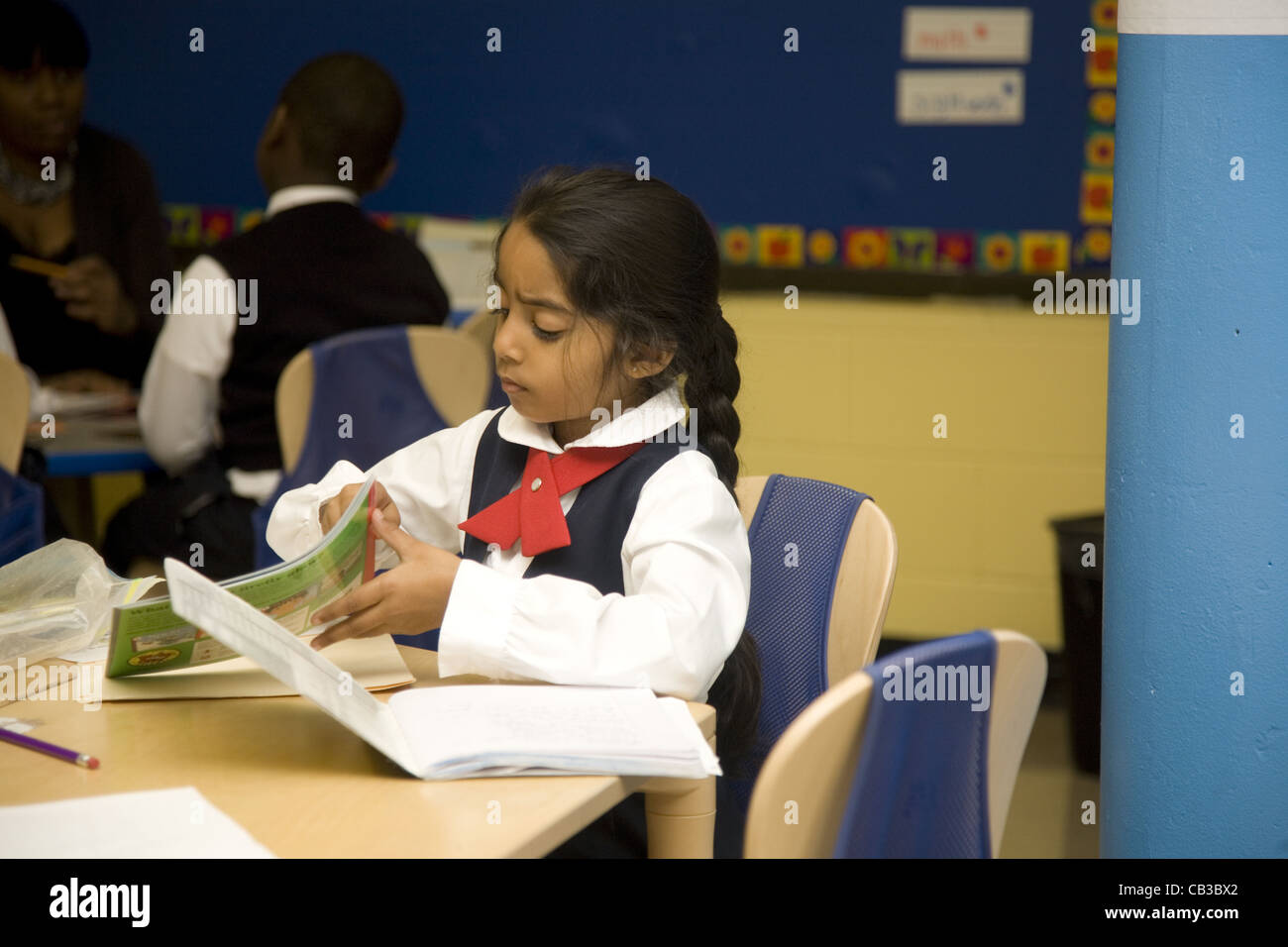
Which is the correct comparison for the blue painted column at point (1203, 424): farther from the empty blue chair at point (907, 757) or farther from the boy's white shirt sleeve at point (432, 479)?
the boy's white shirt sleeve at point (432, 479)

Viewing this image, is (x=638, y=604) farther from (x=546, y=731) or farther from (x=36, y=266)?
(x=36, y=266)

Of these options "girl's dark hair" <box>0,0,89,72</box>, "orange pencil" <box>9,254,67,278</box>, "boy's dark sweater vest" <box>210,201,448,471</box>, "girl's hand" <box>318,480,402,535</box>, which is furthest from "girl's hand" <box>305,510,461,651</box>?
"girl's dark hair" <box>0,0,89,72</box>

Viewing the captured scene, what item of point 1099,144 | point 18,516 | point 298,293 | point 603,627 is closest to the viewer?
point 603,627

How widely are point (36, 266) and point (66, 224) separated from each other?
0.61 feet

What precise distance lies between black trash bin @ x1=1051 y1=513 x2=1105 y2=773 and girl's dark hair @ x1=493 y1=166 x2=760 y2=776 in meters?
1.44

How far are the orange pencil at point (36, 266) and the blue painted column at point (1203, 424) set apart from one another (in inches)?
95.1

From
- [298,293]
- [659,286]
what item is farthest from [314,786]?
[298,293]

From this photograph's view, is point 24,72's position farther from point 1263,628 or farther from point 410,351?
point 1263,628

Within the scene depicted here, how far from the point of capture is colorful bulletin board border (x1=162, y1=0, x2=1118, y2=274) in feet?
10.5

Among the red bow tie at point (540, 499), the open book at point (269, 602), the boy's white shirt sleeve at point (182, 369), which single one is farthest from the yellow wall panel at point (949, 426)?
the open book at point (269, 602)

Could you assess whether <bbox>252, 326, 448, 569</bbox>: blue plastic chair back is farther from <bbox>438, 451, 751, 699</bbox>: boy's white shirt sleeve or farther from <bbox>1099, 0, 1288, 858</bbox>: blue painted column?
<bbox>1099, 0, 1288, 858</bbox>: blue painted column

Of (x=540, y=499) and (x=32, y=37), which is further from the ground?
(x=32, y=37)

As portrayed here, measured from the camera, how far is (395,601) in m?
1.27
